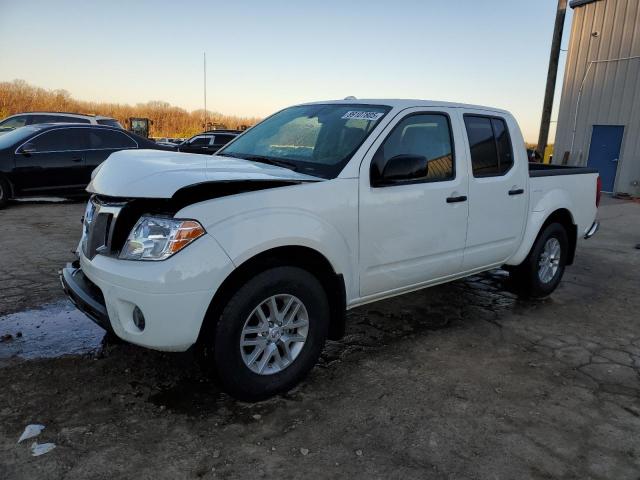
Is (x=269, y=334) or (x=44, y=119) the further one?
(x=44, y=119)

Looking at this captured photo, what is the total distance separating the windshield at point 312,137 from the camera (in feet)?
11.2

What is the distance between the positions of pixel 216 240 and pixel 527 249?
11.0 feet

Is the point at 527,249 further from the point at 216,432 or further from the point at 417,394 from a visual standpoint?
the point at 216,432

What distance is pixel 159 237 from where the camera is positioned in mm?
2596

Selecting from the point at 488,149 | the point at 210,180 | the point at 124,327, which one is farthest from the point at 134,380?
the point at 488,149

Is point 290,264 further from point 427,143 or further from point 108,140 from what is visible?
point 108,140

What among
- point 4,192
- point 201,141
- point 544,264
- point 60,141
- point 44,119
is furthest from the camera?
point 201,141

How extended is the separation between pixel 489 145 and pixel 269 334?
260 cm

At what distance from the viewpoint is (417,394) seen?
10.3 feet

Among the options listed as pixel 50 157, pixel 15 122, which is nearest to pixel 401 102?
pixel 50 157

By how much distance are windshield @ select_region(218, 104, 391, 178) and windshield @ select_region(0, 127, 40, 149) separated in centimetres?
699

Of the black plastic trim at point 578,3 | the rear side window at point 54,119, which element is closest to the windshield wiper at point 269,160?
the rear side window at point 54,119

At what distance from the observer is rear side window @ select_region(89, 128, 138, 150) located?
10000mm

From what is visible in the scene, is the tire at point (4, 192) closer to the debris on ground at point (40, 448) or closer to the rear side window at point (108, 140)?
the rear side window at point (108, 140)
